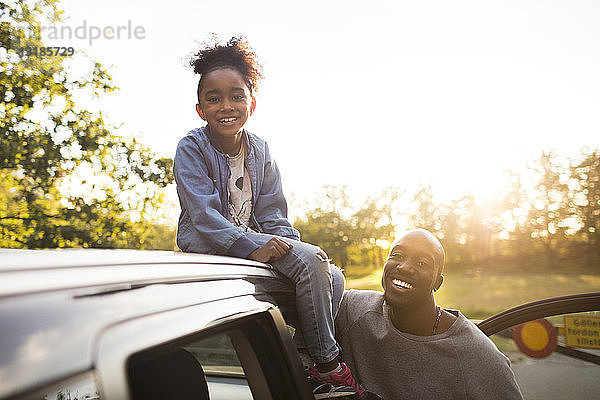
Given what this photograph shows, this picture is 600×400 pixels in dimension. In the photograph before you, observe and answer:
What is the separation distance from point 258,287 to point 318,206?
9.16 m

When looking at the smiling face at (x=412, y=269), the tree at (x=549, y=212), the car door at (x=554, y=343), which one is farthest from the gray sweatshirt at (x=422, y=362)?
the tree at (x=549, y=212)

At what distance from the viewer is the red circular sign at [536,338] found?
2850mm

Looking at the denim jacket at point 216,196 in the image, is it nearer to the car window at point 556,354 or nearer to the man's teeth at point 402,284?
the man's teeth at point 402,284

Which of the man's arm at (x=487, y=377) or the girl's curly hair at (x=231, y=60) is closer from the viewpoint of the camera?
the man's arm at (x=487, y=377)

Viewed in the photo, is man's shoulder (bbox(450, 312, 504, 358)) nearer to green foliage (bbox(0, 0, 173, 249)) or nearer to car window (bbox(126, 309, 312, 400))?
car window (bbox(126, 309, 312, 400))

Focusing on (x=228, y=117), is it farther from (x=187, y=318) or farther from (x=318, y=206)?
(x=318, y=206)

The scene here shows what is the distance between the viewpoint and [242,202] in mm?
2314

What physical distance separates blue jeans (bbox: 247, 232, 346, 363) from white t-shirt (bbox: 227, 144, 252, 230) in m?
0.56

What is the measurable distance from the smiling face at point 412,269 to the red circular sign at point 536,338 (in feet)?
3.16

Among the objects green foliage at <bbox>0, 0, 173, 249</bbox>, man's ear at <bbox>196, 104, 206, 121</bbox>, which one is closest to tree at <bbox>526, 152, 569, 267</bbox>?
man's ear at <bbox>196, 104, 206, 121</bbox>

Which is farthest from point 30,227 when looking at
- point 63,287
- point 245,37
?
point 63,287

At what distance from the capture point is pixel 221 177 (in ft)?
7.33

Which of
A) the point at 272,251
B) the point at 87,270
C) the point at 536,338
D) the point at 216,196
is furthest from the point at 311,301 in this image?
the point at 536,338

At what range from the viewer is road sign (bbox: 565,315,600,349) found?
2723 mm
